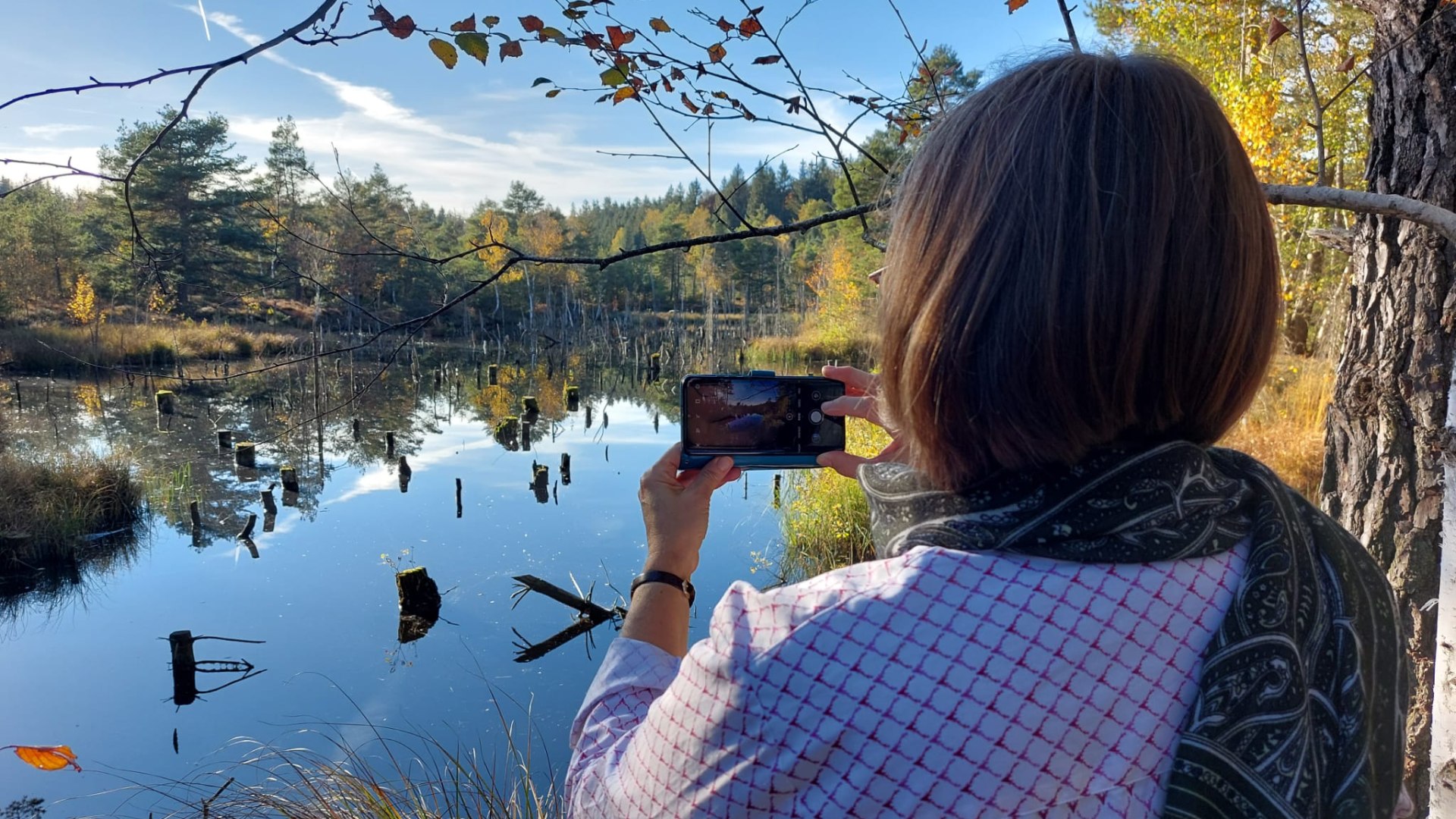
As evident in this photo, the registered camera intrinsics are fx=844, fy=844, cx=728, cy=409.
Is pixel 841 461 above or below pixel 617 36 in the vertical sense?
below

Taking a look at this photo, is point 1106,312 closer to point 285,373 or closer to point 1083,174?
point 1083,174

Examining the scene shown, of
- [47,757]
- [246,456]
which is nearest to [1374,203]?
[47,757]

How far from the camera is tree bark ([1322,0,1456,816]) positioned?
1.91 meters

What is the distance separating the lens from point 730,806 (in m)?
0.66

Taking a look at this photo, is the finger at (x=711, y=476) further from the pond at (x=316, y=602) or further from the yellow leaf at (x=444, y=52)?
the yellow leaf at (x=444, y=52)

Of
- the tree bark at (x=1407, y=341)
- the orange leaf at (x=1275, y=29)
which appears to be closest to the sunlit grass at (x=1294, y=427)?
the tree bark at (x=1407, y=341)

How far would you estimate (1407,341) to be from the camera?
2021mm

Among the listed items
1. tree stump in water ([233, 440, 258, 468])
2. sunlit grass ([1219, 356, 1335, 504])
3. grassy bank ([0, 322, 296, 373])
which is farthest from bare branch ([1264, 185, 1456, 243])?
grassy bank ([0, 322, 296, 373])

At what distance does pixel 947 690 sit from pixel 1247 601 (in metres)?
0.28

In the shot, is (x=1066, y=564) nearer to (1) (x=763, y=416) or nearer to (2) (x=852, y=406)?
(2) (x=852, y=406)

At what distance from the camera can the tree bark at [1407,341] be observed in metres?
1.91

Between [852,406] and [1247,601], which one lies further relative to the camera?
[852,406]

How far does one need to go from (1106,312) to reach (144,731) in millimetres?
6248

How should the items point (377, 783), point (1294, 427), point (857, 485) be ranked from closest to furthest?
point (377, 783) → point (857, 485) → point (1294, 427)
